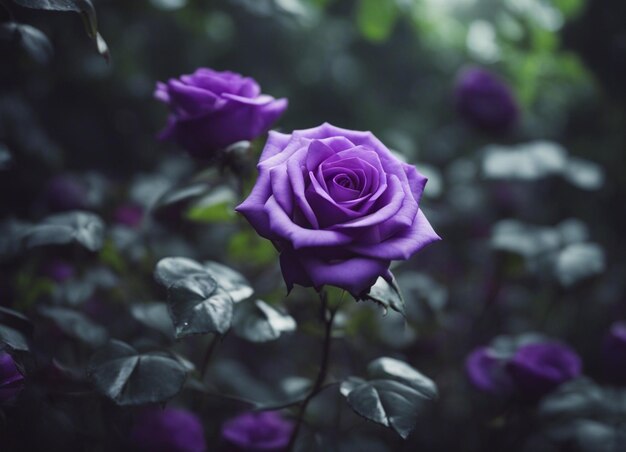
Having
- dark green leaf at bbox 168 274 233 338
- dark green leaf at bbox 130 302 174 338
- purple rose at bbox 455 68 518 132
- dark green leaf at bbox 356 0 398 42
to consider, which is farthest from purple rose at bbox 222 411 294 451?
purple rose at bbox 455 68 518 132

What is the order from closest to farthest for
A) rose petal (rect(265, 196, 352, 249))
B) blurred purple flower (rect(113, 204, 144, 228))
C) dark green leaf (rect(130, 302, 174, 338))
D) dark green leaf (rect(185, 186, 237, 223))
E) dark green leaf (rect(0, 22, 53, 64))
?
rose petal (rect(265, 196, 352, 249)) < dark green leaf (rect(0, 22, 53, 64)) < dark green leaf (rect(130, 302, 174, 338)) < dark green leaf (rect(185, 186, 237, 223)) < blurred purple flower (rect(113, 204, 144, 228))

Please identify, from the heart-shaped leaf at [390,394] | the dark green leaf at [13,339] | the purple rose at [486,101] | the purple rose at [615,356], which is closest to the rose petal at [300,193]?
the heart-shaped leaf at [390,394]

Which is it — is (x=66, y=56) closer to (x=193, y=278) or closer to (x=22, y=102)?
(x=22, y=102)

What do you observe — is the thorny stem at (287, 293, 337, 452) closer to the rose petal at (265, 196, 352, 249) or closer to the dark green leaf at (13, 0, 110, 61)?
the rose petal at (265, 196, 352, 249)

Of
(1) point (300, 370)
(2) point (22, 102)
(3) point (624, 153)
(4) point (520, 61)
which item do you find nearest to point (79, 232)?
(2) point (22, 102)

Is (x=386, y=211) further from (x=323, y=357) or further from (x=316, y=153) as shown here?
(x=323, y=357)

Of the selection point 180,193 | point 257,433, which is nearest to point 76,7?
point 180,193

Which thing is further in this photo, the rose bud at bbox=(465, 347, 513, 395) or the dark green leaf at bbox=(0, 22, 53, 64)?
the rose bud at bbox=(465, 347, 513, 395)

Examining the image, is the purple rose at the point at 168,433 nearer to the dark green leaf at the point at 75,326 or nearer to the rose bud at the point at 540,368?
the dark green leaf at the point at 75,326
